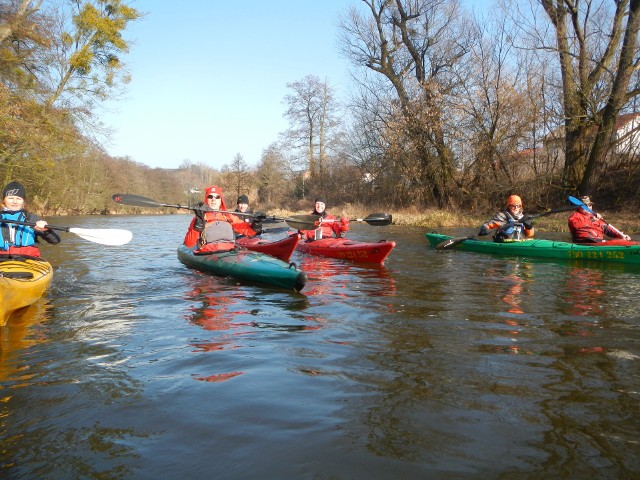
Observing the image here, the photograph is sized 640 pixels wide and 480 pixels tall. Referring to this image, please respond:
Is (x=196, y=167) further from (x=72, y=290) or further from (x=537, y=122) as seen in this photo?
(x=72, y=290)

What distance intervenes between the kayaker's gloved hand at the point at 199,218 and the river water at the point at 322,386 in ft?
4.99

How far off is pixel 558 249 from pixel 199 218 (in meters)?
6.29

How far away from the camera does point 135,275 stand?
793 centimetres

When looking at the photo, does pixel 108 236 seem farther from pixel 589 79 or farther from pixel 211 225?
pixel 589 79

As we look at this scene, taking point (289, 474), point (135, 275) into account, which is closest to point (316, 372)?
Result: point (289, 474)

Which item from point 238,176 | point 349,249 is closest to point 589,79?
point 349,249

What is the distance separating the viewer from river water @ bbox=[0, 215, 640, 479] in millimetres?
2330

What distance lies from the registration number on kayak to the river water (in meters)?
2.92

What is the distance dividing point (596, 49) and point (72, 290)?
17.9 m

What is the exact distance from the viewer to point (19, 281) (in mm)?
5082

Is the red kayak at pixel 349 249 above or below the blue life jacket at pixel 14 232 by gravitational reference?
below

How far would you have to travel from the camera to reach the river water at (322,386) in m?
2.33

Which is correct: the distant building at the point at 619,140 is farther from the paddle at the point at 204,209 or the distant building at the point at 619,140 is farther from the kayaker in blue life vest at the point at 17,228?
the kayaker in blue life vest at the point at 17,228

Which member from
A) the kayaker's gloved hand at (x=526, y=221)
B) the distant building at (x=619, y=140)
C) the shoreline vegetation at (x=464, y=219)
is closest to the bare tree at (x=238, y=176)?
the shoreline vegetation at (x=464, y=219)
